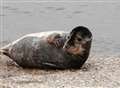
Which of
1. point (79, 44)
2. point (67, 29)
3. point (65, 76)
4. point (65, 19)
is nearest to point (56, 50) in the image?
point (79, 44)

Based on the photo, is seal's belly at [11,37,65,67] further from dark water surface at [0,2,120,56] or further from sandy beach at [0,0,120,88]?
dark water surface at [0,2,120,56]

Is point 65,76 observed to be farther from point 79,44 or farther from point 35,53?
point 35,53

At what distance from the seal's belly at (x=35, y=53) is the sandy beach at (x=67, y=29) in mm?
130

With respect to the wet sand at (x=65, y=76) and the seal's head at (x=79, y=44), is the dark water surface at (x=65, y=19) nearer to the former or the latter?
the wet sand at (x=65, y=76)

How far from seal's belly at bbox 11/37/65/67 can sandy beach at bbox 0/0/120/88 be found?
0.13 metres

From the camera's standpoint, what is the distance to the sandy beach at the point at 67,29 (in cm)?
771

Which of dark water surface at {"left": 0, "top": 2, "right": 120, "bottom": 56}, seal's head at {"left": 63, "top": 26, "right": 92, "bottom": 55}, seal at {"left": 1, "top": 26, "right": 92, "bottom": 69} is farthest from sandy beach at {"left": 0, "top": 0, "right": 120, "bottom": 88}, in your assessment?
seal's head at {"left": 63, "top": 26, "right": 92, "bottom": 55}

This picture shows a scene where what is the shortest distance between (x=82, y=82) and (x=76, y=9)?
20.2ft

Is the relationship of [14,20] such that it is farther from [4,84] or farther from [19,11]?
[4,84]

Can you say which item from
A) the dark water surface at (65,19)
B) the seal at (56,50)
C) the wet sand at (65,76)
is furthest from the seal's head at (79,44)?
the dark water surface at (65,19)

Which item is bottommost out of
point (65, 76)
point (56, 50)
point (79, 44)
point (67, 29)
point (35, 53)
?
point (67, 29)

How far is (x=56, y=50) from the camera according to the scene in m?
8.55

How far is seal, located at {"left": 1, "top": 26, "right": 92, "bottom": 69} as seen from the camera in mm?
8484

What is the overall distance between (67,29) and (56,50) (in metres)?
3.37
